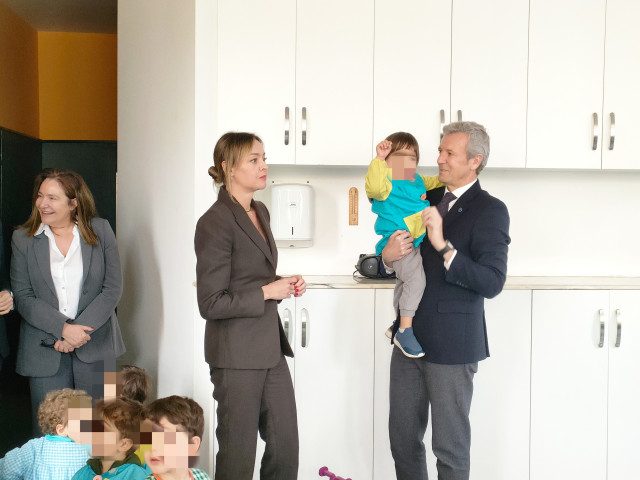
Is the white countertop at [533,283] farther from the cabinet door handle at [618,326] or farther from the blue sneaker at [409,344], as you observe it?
the blue sneaker at [409,344]

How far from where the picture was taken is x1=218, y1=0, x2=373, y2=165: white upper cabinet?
308 centimetres

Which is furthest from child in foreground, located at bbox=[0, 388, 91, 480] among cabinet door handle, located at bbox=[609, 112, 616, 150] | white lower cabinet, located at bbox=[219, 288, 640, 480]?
cabinet door handle, located at bbox=[609, 112, 616, 150]

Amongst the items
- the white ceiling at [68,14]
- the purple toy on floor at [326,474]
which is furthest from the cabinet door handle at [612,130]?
the white ceiling at [68,14]

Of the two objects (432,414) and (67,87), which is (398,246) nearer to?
(432,414)

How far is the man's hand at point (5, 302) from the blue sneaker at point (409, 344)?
5.37ft

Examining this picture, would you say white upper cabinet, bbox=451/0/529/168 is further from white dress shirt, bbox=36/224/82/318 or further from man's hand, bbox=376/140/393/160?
white dress shirt, bbox=36/224/82/318

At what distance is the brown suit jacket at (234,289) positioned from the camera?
6.67 feet

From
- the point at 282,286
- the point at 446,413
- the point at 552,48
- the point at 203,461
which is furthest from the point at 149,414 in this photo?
the point at 552,48

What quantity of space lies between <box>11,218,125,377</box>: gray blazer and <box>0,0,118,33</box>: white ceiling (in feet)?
7.44

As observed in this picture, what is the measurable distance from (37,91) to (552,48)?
3958 millimetres

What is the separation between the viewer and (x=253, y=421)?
83.8 inches

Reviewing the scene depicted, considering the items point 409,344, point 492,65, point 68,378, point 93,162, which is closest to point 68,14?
point 93,162

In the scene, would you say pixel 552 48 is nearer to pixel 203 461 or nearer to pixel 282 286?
pixel 282 286

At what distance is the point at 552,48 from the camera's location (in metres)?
3.18
